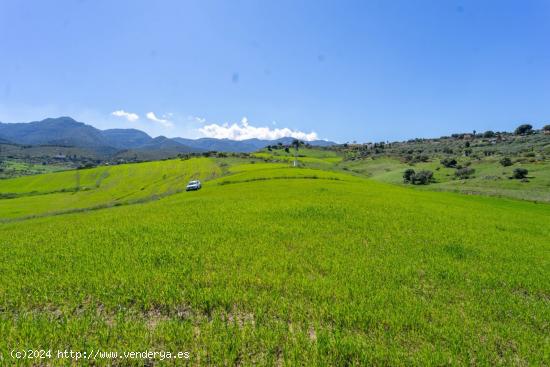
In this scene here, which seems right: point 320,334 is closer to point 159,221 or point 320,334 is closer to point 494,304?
point 494,304

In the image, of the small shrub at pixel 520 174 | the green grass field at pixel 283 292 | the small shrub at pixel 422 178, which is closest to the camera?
the green grass field at pixel 283 292

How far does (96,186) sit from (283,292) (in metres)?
108

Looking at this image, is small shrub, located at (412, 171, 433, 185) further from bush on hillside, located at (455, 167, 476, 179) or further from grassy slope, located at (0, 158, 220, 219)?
grassy slope, located at (0, 158, 220, 219)

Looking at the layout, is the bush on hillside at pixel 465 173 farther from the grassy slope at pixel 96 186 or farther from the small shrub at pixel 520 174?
the grassy slope at pixel 96 186

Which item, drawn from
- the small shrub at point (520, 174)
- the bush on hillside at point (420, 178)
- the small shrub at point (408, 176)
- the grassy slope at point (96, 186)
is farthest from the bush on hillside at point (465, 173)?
the grassy slope at point (96, 186)

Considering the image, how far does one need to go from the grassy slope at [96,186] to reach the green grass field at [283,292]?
178 feet

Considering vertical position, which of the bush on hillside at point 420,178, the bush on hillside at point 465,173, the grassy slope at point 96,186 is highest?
the bush on hillside at point 465,173

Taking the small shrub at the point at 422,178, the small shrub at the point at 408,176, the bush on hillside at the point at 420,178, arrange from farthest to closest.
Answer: the small shrub at the point at 408,176, the bush on hillside at the point at 420,178, the small shrub at the point at 422,178

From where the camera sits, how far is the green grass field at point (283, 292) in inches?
271

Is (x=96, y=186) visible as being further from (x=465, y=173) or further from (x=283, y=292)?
(x=465, y=173)

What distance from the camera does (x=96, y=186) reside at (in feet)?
314

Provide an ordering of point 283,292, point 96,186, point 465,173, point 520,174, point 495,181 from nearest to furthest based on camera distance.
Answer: point 283,292, point 520,174, point 495,181, point 465,173, point 96,186

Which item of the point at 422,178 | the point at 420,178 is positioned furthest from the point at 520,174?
the point at 420,178

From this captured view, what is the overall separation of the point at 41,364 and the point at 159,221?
13.9 metres
